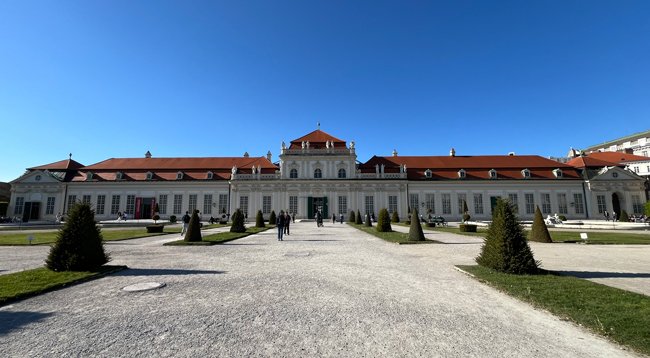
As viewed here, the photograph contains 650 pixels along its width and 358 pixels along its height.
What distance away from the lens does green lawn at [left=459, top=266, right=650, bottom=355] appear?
4.20 meters

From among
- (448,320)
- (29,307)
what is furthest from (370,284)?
(29,307)

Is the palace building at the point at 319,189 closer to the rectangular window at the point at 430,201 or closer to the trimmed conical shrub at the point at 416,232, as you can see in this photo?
the rectangular window at the point at 430,201

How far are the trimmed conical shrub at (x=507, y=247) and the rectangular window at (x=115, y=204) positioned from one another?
167ft

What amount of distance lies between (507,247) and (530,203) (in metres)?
43.7

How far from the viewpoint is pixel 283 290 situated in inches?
256

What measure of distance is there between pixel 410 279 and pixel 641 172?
6716cm

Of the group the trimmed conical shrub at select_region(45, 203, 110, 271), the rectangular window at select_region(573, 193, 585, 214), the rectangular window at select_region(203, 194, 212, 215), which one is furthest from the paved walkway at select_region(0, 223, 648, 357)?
the rectangular window at select_region(573, 193, 585, 214)

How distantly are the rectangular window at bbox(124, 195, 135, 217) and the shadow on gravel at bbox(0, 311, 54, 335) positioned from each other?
46.5 m

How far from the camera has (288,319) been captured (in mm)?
4777

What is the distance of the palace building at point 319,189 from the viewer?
44.5 m

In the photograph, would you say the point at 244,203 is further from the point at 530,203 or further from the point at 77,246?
the point at 530,203

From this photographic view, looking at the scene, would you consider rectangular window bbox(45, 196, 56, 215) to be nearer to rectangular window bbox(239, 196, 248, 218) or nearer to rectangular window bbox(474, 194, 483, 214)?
rectangular window bbox(239, 196, 248, 218)

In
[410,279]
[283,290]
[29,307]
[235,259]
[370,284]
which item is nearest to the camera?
[29,307]

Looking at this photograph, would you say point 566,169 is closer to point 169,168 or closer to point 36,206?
point 169,168
